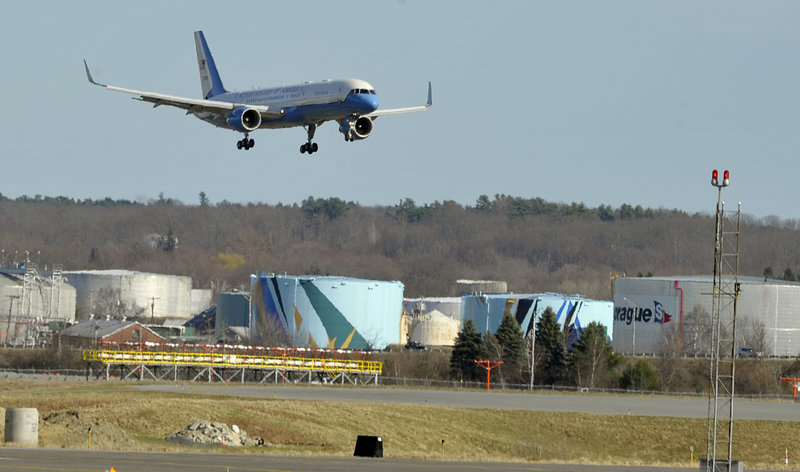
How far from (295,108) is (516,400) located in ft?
93.6

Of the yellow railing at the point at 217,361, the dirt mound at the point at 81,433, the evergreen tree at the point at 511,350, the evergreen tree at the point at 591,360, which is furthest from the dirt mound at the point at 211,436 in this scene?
the evergreen tree at the point at 511,350

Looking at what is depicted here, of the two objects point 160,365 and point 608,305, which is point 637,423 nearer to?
point 160,365

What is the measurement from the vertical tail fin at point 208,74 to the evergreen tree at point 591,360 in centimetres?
4422

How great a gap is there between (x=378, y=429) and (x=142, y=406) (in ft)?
38.7

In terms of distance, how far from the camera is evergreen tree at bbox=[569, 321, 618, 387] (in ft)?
358

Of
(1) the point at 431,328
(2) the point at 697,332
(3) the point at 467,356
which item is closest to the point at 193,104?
(3) the point at 467,356

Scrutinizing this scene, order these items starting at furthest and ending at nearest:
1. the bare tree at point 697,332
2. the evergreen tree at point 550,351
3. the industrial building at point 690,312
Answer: the industrial building at point 690,312
the bare tree at point 697,332
the evergreen tree at point 550,351

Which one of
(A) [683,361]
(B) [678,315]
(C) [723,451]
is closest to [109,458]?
(C) [723,451]

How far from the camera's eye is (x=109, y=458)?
4038cm

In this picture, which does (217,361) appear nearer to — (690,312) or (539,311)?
(539,311)

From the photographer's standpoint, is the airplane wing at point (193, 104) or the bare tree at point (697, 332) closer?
the airplane wing at point (193, 104)

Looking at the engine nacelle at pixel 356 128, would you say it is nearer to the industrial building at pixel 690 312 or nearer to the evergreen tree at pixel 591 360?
the evergreen tree at pixel 591 360

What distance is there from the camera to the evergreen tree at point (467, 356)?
376 ft

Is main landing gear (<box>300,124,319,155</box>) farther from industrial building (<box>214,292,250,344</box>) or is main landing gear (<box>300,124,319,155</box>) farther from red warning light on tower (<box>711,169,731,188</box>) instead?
industrial building (<box>214,292,250,344</box>)
